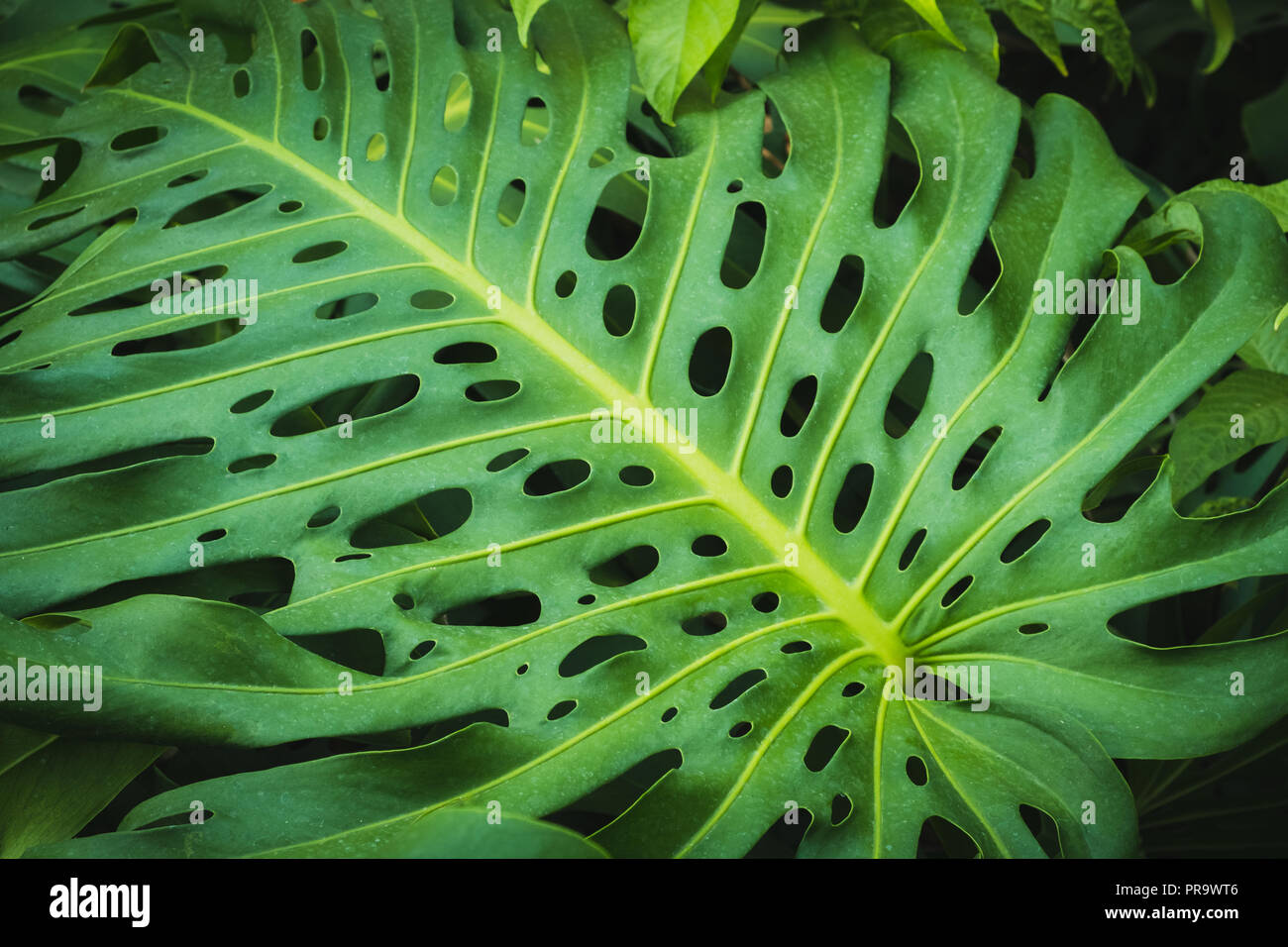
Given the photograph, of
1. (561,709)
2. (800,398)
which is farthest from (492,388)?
(800,398)

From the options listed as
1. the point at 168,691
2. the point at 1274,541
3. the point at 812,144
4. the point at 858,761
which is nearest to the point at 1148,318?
the point at 1274,541

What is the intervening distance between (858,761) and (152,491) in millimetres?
613

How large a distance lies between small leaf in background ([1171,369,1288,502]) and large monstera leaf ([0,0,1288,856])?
6 cm

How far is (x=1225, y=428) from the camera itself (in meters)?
0.82

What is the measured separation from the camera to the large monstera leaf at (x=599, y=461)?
2.41ft

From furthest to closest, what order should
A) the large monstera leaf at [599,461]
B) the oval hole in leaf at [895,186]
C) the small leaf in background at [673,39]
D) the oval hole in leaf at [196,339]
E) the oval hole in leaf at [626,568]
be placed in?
the oval hole in leaf at [895,186] → the oval hole in leaf at [196,339] → the oval hole in leaf at [626,568] → the small leaf in background at [673,39] → the large monstera leaf at [599,461]

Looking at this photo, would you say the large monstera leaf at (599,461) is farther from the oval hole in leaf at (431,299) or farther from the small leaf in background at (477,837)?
the small leaf in background at (477,837)

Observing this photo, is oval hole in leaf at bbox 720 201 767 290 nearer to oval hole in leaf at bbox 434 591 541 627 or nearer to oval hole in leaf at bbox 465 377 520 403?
oval hole in leaf at bbox 465 377 520 403

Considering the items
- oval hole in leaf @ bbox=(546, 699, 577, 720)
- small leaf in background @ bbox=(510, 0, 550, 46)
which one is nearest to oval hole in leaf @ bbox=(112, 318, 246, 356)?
small leaf in background @ bbox=(510, 0, 550, 46)

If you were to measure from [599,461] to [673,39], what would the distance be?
14.9 inches

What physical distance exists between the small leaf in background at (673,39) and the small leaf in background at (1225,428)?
0.53 m

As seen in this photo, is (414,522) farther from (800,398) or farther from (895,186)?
(895,186)

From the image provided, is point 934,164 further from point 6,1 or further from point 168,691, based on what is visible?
point 6,1

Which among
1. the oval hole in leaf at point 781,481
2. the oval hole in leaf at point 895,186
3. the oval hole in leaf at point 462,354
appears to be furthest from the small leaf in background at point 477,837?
the oval hole in leaf at point 895,186
